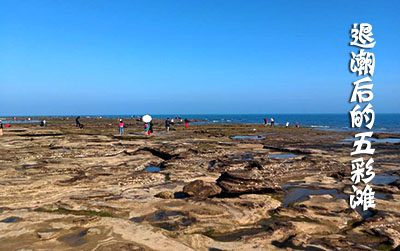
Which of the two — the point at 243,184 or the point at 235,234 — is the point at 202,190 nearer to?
the point at 243,184

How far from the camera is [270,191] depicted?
41.5ft

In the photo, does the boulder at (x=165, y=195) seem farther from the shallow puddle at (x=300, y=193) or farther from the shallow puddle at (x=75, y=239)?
the shallow puddle at (x=300, y=193)

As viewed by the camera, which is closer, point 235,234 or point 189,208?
point 235,234

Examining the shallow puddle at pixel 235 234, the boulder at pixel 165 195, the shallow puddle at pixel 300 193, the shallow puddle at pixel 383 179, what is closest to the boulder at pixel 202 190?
the boulder at pixel 165 195

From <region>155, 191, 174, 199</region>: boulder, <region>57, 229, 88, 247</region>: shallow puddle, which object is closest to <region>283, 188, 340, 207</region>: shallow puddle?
<region>155, 191, 174, 199</region>: boulder

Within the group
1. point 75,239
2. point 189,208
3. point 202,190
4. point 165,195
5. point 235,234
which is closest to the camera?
point 75,239

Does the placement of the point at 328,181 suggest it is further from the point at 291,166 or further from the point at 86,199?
the point at 86,199

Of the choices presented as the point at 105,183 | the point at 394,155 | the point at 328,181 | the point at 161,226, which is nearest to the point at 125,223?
the point at 161,226

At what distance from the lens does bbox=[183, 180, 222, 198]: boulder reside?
11734 mm

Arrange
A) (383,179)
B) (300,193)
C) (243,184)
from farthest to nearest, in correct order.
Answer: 1. (383,179)
2. (300,193)
3. (243,184)

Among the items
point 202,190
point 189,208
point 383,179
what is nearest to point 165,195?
point 202,190

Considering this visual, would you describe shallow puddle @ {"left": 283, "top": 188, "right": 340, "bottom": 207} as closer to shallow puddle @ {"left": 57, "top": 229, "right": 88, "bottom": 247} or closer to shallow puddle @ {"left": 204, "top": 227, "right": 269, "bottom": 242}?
shallow puddle @ {"left": 204, "top": 227, "right": 269, "bottom": 242}

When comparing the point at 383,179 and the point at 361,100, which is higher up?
the point at 361,100

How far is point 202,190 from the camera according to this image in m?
11.8
